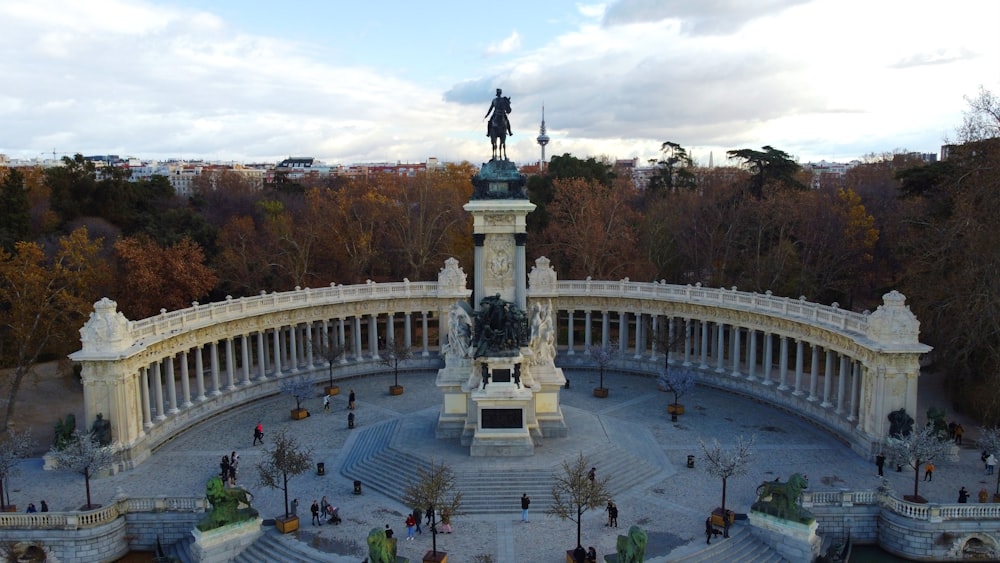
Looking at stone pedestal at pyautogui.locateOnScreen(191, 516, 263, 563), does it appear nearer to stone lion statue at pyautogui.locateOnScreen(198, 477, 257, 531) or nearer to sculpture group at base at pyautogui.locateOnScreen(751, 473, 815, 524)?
stone lion statue at pyautogui.locateOnScreen(198, 477, 257, 531)

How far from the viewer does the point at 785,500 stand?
24594 millimetres

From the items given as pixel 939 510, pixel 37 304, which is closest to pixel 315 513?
pixel 939 510

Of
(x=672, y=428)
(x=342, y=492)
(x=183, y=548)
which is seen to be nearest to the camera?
(x=183, y=548)

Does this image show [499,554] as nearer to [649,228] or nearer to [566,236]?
[566,236]

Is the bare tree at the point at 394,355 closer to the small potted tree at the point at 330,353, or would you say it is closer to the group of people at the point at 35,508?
the small potted tree at the point at 330,353

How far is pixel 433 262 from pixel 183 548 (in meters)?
39.5

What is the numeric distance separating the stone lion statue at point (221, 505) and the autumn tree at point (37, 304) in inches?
692

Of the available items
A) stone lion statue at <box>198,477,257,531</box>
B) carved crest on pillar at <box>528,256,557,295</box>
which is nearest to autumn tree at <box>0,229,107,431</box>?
stone lion statue at <box>198,477,257,531</box>

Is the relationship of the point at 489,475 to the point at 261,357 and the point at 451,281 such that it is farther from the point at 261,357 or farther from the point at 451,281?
the point at 451,281

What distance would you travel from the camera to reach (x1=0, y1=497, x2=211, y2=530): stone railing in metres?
25.3

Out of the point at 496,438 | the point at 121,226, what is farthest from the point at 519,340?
the point at 121,226

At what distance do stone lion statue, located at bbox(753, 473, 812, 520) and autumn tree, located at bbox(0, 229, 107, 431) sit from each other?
1322 inches

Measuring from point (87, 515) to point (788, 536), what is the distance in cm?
2388

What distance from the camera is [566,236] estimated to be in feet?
195
